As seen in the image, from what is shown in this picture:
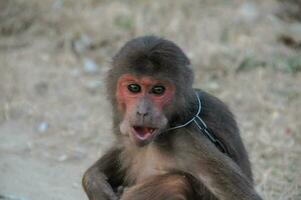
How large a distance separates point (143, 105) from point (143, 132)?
0.19m

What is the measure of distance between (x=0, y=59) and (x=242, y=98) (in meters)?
3.22

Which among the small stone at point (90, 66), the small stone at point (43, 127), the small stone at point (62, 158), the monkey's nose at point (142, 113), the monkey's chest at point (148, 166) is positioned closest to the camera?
the monkey's nose at point (142, 113)

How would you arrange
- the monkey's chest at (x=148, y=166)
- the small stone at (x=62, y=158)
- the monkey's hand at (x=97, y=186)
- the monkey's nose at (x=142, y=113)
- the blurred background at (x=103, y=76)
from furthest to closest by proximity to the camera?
the small stone at (x=62, y=158), the blurred background at (x=103, y=76), the monkey's hand at (x=97, y=186), the monkey's chest at (x=148, y=166), the monkey's nose at (x=142, y=113)

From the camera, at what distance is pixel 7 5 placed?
39.8 ft

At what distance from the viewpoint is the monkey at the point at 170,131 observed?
5.80 meters

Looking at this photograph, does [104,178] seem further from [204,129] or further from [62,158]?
[62,158]

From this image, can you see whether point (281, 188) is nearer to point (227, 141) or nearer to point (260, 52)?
point (227, 141)

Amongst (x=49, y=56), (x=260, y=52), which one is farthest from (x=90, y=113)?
(x=260, y=52)

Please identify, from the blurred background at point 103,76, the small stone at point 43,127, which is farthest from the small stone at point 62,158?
the small stone at point 43,127

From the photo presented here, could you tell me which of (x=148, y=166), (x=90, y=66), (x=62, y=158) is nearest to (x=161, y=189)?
(x=148, y=166)

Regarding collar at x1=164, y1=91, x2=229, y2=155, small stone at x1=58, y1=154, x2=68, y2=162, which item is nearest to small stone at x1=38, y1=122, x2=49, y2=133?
small stone at x1=58, y1=154, x2=68, y2=162

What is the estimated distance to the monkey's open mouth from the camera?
5.79 m

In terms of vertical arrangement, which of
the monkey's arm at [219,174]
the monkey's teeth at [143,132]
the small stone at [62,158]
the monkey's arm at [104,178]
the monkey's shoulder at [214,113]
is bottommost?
the small stone at [62,158]

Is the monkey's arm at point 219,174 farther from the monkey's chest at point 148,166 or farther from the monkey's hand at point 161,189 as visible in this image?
the monkey's chest at point 148,166
